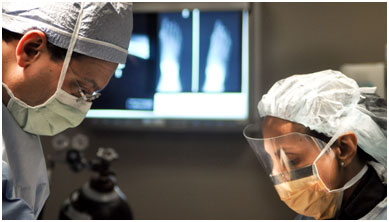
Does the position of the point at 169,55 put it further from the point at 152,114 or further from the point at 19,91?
the point at 19,91

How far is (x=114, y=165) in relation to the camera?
1666 mm

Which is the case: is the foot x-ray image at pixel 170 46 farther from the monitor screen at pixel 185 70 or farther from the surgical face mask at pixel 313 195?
the surgical face mask at pixel 313 195

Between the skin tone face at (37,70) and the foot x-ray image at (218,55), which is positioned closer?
the skin tone face at (37,70)

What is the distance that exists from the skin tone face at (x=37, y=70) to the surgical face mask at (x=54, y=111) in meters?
0.01

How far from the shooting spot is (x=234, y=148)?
179 centimetres

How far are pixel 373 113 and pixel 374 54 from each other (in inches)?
14.2

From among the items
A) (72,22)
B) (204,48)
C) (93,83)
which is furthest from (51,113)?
(204,48)

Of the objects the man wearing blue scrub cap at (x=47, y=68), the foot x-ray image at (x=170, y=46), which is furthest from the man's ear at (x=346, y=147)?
the foot x-ray image at (x=170, y=46)

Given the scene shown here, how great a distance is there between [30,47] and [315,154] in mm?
672

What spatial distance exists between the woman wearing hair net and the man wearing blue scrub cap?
1.32ft

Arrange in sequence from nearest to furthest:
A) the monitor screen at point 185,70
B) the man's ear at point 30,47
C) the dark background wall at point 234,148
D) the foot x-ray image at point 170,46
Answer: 1. the man's ear at point 30,47
2. the dark background wall at point 234,148
3. the monitor screen at point 185,70
4. the foot x-ray image at point 170,46

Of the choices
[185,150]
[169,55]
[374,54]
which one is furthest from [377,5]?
[185,150]

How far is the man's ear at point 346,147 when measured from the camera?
916 mm

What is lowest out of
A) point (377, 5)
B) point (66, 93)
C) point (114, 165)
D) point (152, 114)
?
point (114, 165)
